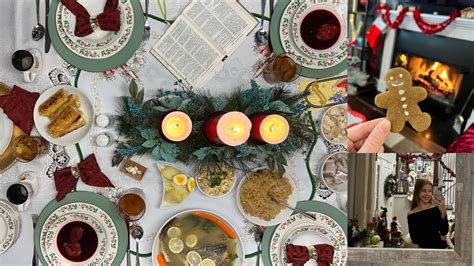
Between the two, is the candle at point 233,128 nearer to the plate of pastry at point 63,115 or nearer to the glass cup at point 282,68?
the glass cup at point 282,68

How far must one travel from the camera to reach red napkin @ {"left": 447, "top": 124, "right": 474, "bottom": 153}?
1906 millimetres

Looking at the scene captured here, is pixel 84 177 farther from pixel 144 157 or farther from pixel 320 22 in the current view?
pixel 320 22

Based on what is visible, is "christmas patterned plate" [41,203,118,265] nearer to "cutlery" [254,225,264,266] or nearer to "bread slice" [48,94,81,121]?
"bread slice" [48,94,81,121]

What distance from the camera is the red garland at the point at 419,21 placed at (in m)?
1.87

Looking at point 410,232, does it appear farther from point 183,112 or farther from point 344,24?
point 183,112

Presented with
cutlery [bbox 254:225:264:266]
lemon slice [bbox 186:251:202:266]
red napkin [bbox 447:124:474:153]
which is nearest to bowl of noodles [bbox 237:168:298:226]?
cutlery [bbox 254:225:264:266]

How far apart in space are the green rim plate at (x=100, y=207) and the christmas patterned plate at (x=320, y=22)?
97 centimetres

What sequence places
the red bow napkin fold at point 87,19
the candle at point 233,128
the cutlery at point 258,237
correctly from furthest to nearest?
the cutlery at point 258,237 < the red bow napkin fold at point 87,19 < the candle at point 233,128

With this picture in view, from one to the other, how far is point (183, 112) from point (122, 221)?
503mm

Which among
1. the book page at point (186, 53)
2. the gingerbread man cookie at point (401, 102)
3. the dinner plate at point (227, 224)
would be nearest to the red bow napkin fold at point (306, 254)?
the dinner plate at point (227, 224)

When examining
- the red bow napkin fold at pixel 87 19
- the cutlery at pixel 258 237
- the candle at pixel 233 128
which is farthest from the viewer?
the cutlery at pixel 258 237

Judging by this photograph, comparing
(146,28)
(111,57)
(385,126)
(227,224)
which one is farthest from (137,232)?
(385,126)

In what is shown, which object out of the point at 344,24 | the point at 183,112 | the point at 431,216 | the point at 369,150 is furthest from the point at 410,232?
the point at 183,112

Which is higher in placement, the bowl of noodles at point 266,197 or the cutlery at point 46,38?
the cutlery at point 46,38
